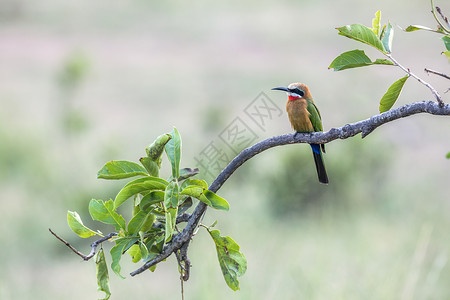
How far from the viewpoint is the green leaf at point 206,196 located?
755mm

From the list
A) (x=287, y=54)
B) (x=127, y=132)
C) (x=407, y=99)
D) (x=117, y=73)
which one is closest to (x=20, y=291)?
(x=127, y=132)

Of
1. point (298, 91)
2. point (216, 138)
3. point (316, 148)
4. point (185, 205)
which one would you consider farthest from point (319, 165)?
point (216, 138)

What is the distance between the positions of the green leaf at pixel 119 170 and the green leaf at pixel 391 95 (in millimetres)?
332

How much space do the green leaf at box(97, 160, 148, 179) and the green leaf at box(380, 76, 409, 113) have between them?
332 mm

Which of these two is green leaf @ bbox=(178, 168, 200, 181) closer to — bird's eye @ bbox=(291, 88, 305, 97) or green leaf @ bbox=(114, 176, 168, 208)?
green leaf @ bbox=(114, 176, 168, 208)

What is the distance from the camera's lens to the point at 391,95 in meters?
0.80

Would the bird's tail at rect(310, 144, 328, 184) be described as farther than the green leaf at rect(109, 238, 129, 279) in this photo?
Yes

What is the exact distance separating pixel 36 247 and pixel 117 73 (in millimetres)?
5771

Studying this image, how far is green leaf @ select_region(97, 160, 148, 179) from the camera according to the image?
77 cm

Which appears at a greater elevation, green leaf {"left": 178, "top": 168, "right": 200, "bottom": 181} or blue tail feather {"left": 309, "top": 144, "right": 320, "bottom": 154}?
blue tail feather {"left": 309, "top": 144, "right": 320, "bottom": 154}

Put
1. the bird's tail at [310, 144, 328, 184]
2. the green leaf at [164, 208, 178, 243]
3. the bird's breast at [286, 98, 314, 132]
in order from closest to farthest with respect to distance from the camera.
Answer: the green leaf at [164, 208, 178, 243] → the bird's tail at [310, 144, 328, 184] → the bird's breast at [286, 98, 314, 132]

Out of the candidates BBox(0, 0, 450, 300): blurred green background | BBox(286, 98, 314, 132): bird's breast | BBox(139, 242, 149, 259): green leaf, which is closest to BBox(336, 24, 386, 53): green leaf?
BBox(139, 242, 149, 259): green leaf

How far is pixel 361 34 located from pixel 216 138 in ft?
14.8

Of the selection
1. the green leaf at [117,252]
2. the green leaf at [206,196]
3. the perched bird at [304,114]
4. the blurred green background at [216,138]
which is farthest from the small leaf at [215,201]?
the blurred green background at [216,138]
